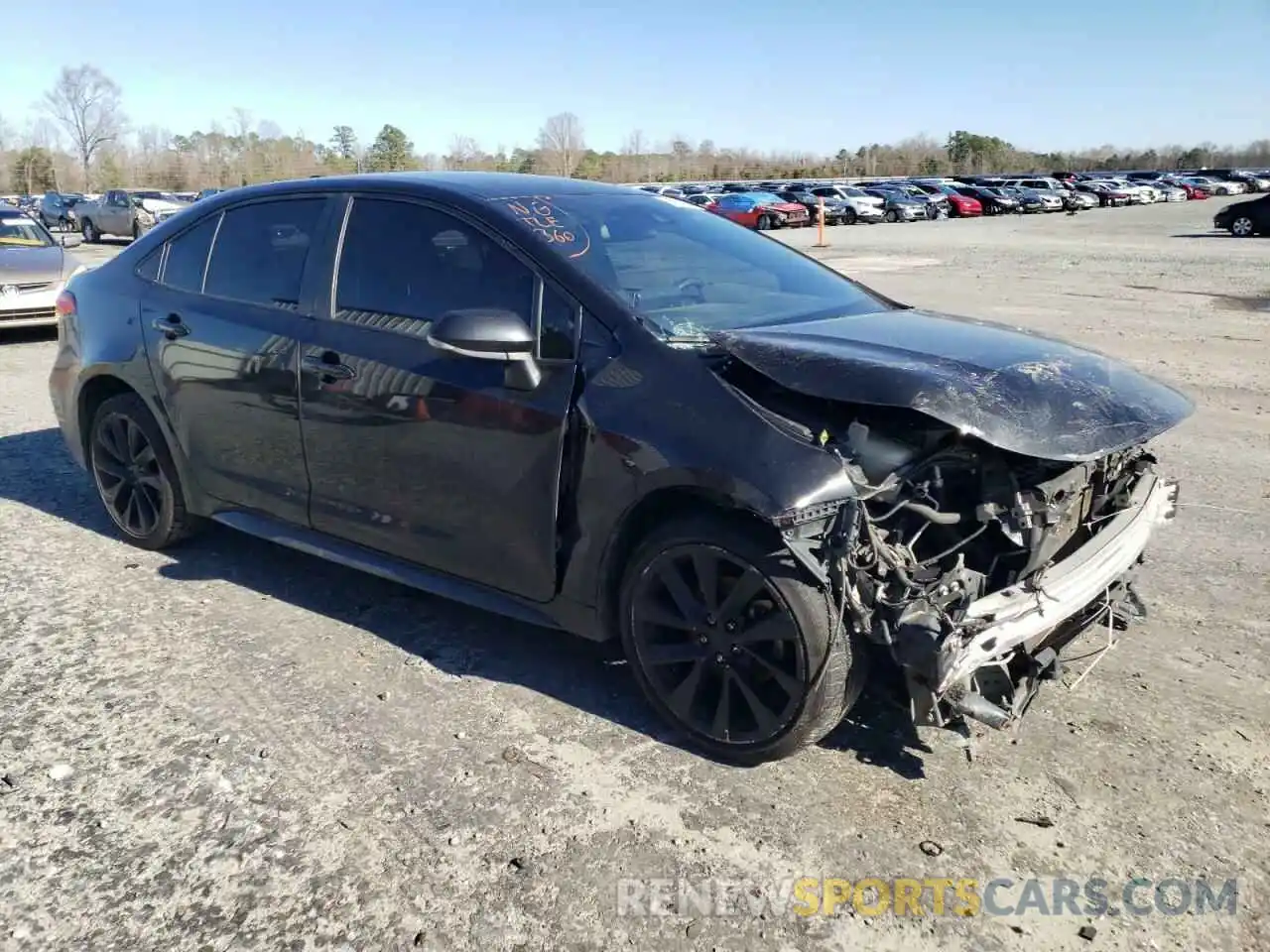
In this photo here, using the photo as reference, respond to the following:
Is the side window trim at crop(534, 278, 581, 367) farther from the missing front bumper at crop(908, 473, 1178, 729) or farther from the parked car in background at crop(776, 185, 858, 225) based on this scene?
the parked car in background at crop(776, 185, 858, 225)

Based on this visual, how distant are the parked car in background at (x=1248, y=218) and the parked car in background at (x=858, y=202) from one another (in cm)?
1584

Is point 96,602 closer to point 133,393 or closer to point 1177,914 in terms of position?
point 133,393

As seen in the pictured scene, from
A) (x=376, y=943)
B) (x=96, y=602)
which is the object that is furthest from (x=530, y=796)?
(x=96, y=602)

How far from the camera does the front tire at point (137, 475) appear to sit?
4852mm

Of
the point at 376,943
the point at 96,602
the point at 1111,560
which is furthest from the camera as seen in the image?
the point at 96,602

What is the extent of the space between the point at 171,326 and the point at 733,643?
10.1ft

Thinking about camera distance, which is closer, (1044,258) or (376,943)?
(376,943)

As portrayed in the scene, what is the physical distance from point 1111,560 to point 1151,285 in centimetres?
1535

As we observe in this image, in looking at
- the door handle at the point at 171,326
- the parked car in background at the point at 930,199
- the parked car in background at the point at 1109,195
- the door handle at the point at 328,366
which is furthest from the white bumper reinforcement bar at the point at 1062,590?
the parked car in background at the point at 1109,195

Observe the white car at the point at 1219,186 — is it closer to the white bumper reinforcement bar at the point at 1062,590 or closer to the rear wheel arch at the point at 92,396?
the white bumper reinforcement bar at the point at 1062,590

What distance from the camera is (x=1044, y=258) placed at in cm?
2280

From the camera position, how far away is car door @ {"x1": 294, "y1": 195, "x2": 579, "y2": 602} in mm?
3426

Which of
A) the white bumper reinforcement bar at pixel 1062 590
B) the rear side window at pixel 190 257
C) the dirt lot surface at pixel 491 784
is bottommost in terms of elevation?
the dirt lot surface at pixel 491 784

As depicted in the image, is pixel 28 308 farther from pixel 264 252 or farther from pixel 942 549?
pixel 942 549
